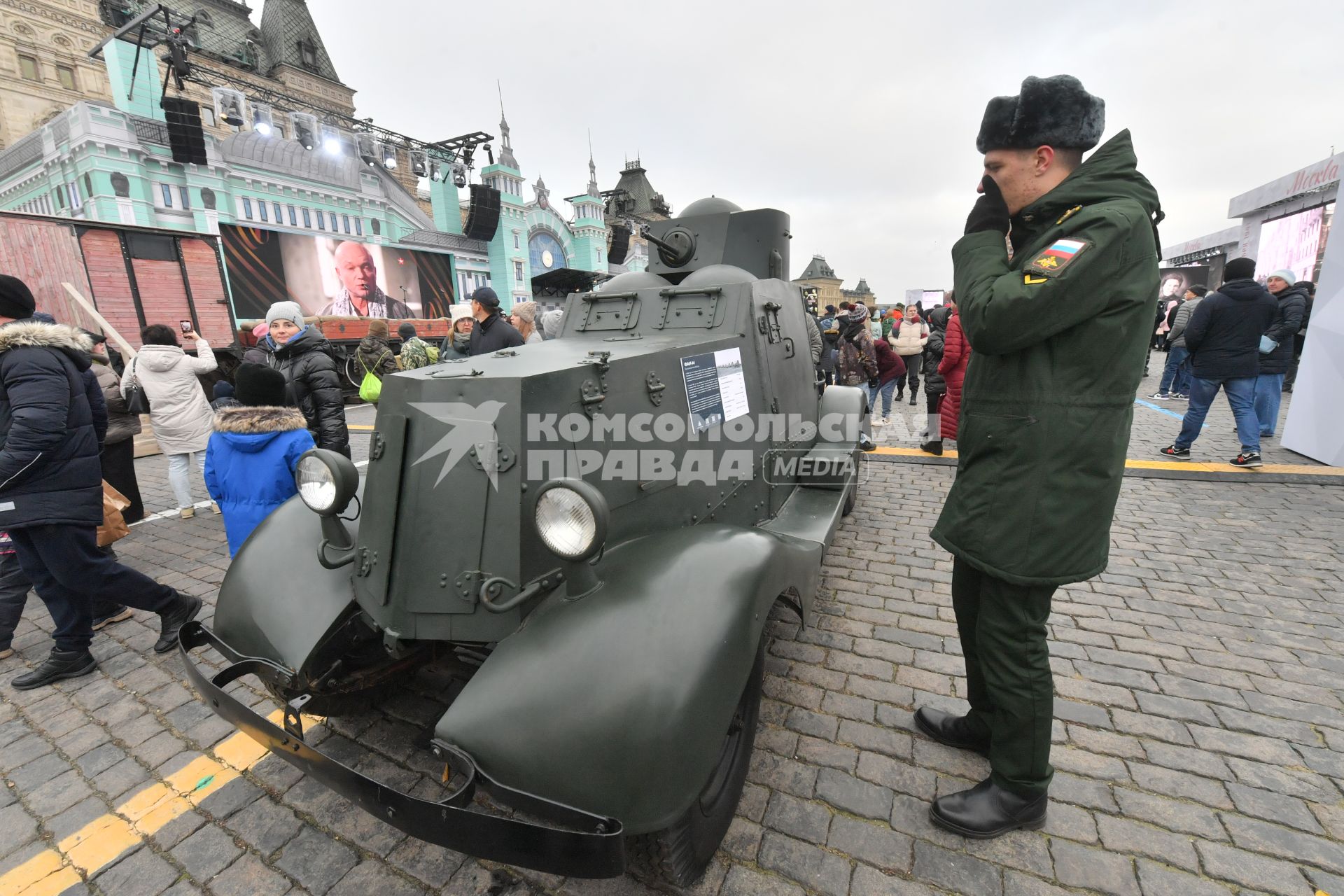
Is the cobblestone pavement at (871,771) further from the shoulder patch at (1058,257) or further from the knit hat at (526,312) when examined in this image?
the knit hat at (526,312)

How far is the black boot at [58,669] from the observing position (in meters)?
3.35

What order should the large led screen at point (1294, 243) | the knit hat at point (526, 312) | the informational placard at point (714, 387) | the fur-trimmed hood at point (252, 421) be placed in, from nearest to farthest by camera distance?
the informational placard at point (714, 387) < the fur-trimmed hood at point (252, 421) < the knit hat at point (526, 312) < the large led screen at point (1294, 243)

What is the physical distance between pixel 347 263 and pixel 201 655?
25775 mm

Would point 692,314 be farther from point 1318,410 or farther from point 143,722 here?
point 1318,410

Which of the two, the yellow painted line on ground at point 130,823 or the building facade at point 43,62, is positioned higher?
the building facade at point 43,62

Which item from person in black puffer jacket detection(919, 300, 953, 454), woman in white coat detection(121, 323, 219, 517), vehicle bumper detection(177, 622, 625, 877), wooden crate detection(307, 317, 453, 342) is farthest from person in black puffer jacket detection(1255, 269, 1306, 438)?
wooden crate detection(307, 317, 453, 342)

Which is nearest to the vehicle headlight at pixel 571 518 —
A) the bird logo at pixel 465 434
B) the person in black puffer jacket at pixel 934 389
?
the bird logo at pixel 465 434

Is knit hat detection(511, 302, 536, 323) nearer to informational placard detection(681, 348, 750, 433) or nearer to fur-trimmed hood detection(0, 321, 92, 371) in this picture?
fur-trimmed hood detection(0, 321, 92, 371)

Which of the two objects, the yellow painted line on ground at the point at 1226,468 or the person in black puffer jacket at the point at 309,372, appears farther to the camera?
the yellow painted line on ground at the point at 1226,468

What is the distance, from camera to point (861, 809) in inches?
92.3

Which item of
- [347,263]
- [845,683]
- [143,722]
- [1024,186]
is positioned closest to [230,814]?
[143,722]

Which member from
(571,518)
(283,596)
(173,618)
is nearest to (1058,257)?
(571,518)

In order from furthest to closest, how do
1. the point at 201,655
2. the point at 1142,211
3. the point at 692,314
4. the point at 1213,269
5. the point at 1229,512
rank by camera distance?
the point at 1213,269 → the point at 1229,512 → the point at 692,314 → the point at 201,655 → the point at 1142,211

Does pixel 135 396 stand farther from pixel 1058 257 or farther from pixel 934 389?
pixel 934 389
